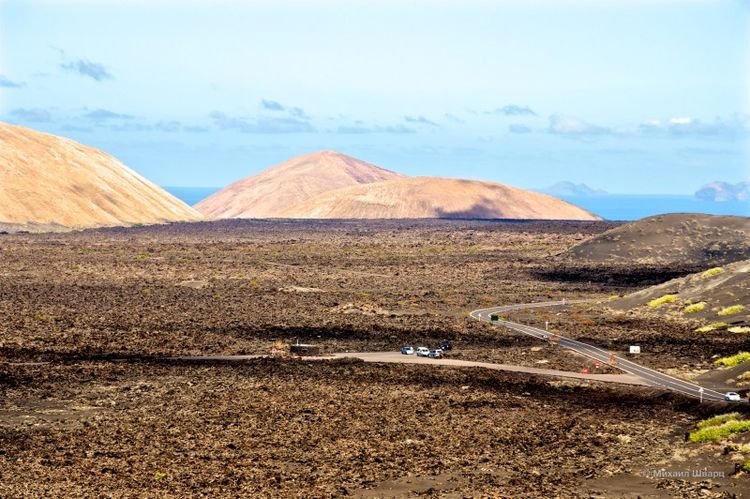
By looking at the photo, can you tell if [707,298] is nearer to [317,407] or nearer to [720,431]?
[317,407]

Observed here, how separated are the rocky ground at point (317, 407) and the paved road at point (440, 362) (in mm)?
2478

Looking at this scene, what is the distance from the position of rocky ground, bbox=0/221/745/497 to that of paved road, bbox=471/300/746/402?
242cm

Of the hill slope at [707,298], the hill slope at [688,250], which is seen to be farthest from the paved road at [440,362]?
the hill slope at [688,250]

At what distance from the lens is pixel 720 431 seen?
51219 millimetres

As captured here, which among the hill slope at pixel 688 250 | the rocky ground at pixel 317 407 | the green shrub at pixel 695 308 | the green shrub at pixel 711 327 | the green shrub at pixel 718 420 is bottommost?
the rocky ground at pixel 317 407

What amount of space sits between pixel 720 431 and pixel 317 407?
23.4m

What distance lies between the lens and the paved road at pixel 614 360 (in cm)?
6788

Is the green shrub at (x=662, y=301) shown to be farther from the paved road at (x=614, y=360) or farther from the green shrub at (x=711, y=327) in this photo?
the green shrub at (x=711, y=327)

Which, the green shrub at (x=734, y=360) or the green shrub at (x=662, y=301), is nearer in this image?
the green shrub at (x=734, y=360)

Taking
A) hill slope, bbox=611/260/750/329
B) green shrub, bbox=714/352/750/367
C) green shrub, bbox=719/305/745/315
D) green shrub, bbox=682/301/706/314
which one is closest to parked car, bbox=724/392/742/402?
green shrub, bbox=714/352/750/367

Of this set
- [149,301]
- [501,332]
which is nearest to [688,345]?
[501,332]

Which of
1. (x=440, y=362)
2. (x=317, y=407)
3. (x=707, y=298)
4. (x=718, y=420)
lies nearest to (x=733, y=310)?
(x=707, y=298)

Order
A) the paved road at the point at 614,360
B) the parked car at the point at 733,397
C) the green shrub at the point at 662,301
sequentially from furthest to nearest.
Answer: the green shrub at the point at 662,301 < the paved road at the point at 614,360 < the parked car at the point at 733,397

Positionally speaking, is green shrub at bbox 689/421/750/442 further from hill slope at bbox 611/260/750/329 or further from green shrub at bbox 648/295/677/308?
green shrub at bbox 648/295/677/308
